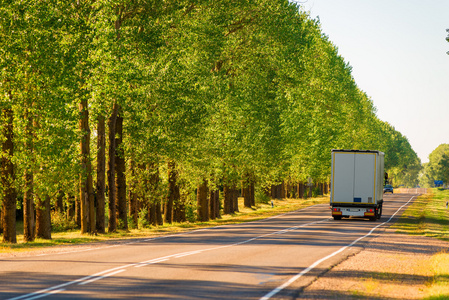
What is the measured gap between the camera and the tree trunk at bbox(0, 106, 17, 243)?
23.5 meters

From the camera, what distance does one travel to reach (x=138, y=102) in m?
29.4

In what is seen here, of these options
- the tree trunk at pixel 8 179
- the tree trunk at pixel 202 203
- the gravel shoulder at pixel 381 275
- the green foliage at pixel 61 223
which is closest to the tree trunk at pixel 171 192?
the tree trunk at pixel 202 203

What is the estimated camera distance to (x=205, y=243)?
2164cm

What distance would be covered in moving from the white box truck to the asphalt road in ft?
38.0

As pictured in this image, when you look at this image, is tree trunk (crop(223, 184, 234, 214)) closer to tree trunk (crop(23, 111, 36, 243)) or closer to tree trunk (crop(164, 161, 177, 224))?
tree trunk (crop(164, 161, 177, 224))

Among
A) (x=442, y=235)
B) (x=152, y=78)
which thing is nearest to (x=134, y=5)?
(x=152, y=78)

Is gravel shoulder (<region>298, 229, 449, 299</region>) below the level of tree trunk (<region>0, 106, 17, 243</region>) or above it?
below

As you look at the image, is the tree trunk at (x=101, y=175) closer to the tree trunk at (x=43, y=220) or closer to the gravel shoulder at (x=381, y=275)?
the tree trunk at (x=43, y=220)

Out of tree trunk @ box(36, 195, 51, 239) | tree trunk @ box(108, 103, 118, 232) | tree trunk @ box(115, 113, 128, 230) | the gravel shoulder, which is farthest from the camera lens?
tree trunk @ box(115, 113, 128, 230)

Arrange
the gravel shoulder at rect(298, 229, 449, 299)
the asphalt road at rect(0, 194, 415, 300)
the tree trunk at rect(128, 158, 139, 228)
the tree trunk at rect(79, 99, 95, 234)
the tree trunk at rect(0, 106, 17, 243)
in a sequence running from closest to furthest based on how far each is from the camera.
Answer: the asphalt road at rect(0, 194, 415, 300) < the gravel shoulder at rect(298, 229, 449, 299) < the tree trunk at rect(0, 106, 17, 243) < the tree trunk at rect(79, 99, 95, 234) < the tree trunk at rect(128, 158, 139, 228)

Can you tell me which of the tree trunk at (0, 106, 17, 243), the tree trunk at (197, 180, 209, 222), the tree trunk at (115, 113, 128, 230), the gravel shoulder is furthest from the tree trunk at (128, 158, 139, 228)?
the gravel shoulder

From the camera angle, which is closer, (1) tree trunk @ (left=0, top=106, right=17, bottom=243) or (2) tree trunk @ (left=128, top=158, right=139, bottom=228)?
(1) tree trunk @ (left=0, top=106, right=17, bottom=243)

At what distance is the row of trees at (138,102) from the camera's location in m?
22.8

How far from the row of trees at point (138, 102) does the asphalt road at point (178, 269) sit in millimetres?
5873
